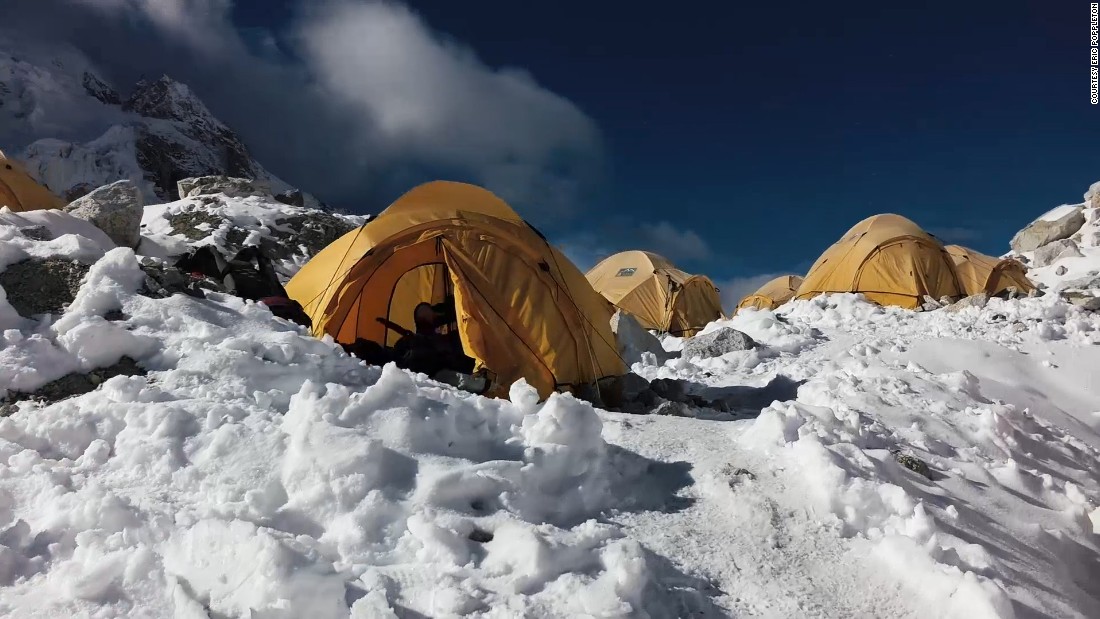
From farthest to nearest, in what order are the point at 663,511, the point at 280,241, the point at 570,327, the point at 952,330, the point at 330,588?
the point at 280,241
the point at 952,330
the point at 570,327
the point at 663,511
the point at 330,588

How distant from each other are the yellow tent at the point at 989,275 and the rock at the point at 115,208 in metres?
21.8

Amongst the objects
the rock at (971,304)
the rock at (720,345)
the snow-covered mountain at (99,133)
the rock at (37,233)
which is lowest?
the rock at (37,233)

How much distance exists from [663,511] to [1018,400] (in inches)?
237

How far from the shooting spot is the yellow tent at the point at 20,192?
1512 cm

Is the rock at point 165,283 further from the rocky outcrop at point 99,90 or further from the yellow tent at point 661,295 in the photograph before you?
the rocky outcrop at point 99,90

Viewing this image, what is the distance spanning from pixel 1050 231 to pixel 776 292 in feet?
31.5

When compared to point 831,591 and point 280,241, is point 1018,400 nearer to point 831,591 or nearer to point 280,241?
point 831,591

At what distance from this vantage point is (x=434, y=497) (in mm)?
3330

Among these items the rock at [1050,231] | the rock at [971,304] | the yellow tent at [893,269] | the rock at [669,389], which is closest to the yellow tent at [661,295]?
the yellow tent at [893,269]

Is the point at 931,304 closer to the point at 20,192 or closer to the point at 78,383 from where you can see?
the point at 78,383

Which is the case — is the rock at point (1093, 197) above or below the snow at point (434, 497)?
above

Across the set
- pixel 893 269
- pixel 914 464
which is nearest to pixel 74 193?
pixel 893 269

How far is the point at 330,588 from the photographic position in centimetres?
260

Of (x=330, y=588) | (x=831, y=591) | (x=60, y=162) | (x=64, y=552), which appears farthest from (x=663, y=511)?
(x=60, y=162)
